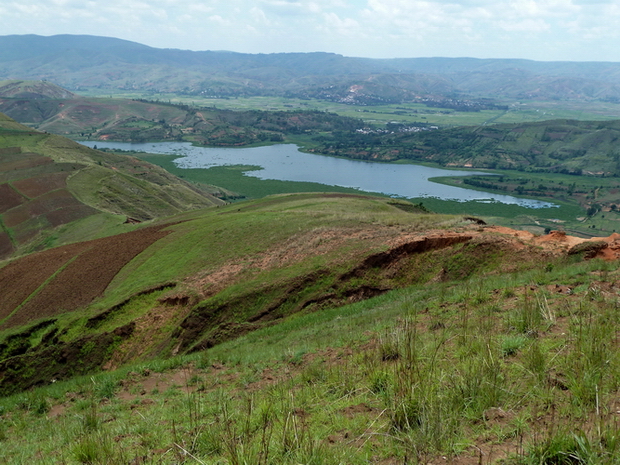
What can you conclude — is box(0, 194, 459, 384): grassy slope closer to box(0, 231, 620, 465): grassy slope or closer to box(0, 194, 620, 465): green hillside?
box(0, 194, 620, 465): green hillside

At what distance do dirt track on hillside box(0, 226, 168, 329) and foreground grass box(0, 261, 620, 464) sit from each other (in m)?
15.5

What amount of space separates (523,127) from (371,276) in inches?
7737

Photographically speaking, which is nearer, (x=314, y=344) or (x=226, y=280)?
(x=314, y=344)

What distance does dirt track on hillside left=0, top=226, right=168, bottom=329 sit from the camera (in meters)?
26.0

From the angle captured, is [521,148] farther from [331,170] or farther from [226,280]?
[226,280]

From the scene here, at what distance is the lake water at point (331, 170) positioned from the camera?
123 meters

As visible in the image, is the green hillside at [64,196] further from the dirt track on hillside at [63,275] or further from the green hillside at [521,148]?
the green hillside at [521,148]

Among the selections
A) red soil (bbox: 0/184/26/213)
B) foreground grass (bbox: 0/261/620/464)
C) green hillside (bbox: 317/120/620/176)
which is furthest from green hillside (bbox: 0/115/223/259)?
green hillside (bbox: 317/120/620/176)

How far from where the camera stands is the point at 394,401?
5.42 metres

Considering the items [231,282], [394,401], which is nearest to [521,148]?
[231,282]

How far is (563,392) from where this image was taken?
5.46 m

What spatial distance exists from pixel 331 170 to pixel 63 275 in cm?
12959

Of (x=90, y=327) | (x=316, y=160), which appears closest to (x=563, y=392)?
(x=90, y=327)

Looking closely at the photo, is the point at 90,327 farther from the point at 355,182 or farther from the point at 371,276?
the point at 355,182
